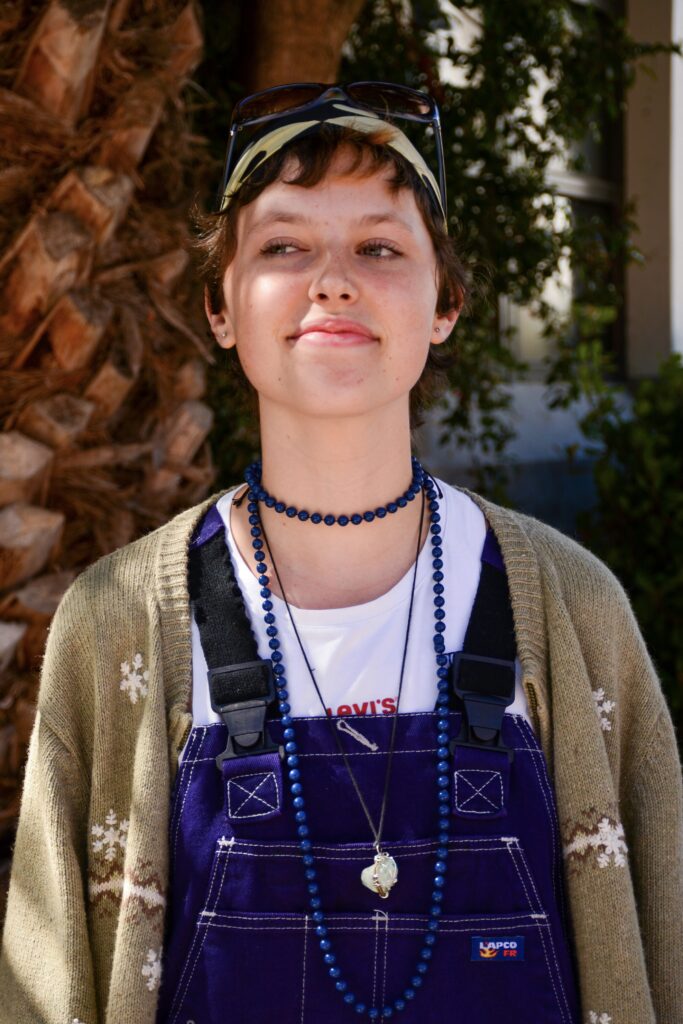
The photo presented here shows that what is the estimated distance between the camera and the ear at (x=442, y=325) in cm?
188

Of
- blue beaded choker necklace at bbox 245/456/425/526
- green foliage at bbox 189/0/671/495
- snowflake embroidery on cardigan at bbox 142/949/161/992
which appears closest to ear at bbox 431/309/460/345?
blue beaded choker necklace at bbox 245/456/425/526

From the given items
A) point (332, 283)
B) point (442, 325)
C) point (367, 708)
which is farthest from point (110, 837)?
point (442, 325)

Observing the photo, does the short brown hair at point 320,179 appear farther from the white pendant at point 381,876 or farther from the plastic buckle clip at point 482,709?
the white pendant at point 381,876

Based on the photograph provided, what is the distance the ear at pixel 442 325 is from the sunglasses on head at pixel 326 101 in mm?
177

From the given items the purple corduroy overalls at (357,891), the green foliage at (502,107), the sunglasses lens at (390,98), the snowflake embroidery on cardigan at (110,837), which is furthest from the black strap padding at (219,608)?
the green foliage at (502,107)

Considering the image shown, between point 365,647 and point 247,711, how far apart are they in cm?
20

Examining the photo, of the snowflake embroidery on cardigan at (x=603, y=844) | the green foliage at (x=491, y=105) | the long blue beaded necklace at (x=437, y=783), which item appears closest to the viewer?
the long blue beaded necklace at (x=437, y=783)

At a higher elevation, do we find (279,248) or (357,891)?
(279,248)

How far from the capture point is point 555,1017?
5.03 feet

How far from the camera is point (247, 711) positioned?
62.6 inches

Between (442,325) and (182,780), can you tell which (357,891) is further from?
(442,325)

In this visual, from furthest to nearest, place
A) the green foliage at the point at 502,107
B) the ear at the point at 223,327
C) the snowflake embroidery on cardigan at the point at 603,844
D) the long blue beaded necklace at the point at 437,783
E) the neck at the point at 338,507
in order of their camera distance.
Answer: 1. the green foliage at the point at 502,107
2. the ear at the point at 223,327
3. the neck at the point at 338,507
4. the snowflake embroidery on cardigan at the point at 603,844
5. the long blue beaded necklace at the point at 437,783

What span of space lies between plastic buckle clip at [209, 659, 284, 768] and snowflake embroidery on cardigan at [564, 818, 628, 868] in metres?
0.44

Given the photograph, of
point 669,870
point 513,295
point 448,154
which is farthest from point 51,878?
point 513,295
